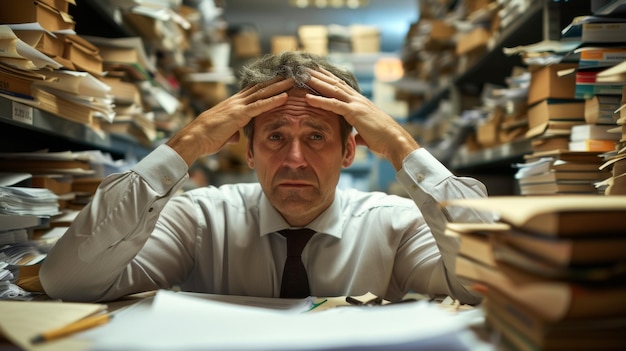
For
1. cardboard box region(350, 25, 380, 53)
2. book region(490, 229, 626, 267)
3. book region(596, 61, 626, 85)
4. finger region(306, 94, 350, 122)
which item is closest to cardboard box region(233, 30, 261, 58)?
cardboard box region(350, 25, 380, 53)

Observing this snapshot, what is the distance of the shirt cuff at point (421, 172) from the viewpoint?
116cm

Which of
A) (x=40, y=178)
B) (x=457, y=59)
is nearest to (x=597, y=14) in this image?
(x=40, y=178)

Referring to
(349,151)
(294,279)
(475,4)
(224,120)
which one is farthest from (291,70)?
(475,4)

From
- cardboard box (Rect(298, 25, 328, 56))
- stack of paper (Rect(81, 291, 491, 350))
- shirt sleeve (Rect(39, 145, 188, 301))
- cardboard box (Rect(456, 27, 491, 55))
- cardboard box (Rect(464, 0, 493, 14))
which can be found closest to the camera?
stack of paper (Rect(81, 291, 491, 350))

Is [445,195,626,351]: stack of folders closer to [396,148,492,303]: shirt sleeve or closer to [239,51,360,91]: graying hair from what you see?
[396,148,492,303]: shirt sleeve

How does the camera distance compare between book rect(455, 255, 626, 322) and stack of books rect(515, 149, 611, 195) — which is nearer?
book rect(455, 255, 626, 322)

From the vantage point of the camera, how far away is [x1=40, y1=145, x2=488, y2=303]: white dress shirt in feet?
3.59

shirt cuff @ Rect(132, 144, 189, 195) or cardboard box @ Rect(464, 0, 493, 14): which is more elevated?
cardboard box @ Rect(464, 0, 493, 14)

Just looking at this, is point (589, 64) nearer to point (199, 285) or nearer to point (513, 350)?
point (513, 350)

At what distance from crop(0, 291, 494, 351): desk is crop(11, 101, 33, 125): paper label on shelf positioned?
2.32 feet

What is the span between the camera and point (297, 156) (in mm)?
1281

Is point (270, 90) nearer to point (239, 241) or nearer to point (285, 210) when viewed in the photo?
point (285, 210)

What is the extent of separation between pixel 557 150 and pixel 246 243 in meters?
0.96

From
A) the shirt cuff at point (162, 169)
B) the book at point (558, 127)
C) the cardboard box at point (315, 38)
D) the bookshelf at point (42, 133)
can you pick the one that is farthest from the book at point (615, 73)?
the cardboard box at point (315, 38)
